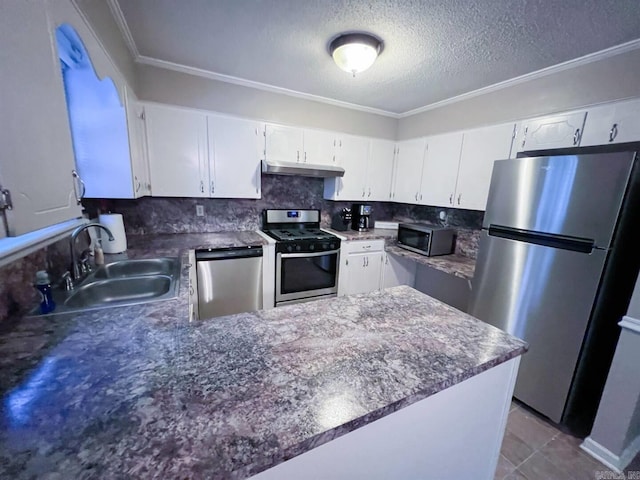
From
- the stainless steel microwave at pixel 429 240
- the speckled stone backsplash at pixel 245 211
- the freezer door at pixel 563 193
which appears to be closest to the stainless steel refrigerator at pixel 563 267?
the freezer door at pixel 563 193

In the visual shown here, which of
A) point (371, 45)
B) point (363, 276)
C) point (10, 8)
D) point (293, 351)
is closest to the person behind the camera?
point (10, 8)

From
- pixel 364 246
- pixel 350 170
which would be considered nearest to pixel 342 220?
pixel 364 246

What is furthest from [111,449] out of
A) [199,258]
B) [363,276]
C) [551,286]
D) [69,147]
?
[363,276]

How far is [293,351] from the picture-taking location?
82 centimetres

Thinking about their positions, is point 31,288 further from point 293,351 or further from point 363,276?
point 363,276

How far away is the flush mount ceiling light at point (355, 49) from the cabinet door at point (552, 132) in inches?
56.1

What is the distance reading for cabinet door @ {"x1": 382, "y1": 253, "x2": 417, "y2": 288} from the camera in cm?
316

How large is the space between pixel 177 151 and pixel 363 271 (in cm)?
230

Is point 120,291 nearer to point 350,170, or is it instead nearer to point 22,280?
point 22,280

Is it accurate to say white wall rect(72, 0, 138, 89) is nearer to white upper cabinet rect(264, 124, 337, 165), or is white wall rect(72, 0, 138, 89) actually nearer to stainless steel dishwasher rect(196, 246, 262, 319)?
white upper cabinet rect(264, 124, 337, 165)

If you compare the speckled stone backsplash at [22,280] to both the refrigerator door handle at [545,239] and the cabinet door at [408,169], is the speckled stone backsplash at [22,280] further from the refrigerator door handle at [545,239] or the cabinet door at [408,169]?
the cabinet door at [408,169]

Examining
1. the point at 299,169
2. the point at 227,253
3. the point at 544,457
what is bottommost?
the point at 544,457

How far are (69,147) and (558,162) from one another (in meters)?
2.47

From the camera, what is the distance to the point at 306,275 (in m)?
2.78
